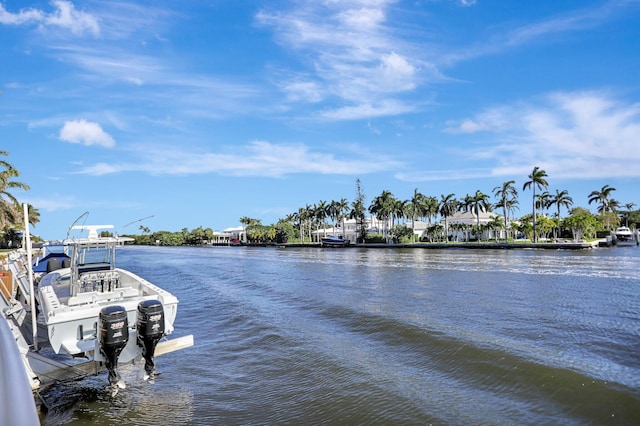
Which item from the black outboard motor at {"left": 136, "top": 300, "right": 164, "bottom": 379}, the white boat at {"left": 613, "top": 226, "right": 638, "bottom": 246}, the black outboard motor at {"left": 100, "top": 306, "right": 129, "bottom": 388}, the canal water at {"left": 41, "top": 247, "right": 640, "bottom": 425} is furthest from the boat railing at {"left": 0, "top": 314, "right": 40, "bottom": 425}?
the white boat at {"left": 613, "top": 226, "right": 638, "bottom": 246}

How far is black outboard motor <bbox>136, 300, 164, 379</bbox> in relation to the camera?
799 cm

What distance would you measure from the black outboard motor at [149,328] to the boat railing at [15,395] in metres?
5.90

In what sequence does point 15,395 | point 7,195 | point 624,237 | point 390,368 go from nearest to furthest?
point 15,395, point 390,368, point 7,195, point 624,237

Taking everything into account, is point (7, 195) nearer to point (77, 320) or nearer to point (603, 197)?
point (77, 320)

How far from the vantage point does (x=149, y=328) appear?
797 cm

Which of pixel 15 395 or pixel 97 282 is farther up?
pixel 15 395

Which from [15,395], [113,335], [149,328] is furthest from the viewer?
[149,328]

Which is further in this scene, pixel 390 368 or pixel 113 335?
pixel 390 368

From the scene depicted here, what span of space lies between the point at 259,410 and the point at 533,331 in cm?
932

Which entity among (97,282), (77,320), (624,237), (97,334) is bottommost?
(624,237)

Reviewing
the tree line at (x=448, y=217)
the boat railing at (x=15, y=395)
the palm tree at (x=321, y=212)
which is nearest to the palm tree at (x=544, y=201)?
the tree line at (x=448, y=217)

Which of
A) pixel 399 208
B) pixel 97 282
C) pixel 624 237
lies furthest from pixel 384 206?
pixel 97 282

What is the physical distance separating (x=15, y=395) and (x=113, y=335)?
6566mm

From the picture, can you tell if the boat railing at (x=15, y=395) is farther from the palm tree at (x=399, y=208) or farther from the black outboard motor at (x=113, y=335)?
the palm tree at (x=399, y=208)
